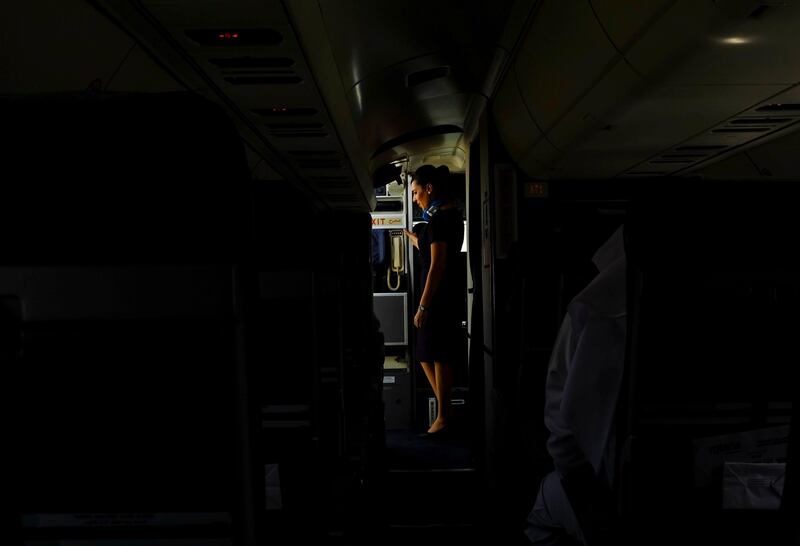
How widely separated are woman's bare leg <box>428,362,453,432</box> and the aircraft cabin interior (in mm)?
1202

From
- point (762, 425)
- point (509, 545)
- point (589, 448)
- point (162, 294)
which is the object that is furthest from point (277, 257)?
point (509, 545)

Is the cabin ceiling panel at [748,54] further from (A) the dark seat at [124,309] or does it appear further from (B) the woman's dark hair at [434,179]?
(B) the woman's dark hair at [434,179]

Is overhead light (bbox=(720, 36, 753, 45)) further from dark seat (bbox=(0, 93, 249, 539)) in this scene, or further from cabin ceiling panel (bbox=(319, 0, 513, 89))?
dark seat (bbox=(0, 93, 249, 539))

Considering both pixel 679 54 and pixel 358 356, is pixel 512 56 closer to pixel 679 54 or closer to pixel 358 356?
pixel 679 54

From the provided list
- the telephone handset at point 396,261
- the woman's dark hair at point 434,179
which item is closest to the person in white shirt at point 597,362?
the woman's dark hair at point 434,179

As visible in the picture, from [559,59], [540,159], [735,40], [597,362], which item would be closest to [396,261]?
[540,159]

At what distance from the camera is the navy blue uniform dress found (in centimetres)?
520

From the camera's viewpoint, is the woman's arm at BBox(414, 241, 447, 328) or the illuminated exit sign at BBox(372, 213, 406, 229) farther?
the illuminated exit sign at BBox(372, 213, 406, 229)

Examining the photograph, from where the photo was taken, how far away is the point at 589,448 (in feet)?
5.34

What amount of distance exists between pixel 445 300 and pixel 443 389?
35.0 inches

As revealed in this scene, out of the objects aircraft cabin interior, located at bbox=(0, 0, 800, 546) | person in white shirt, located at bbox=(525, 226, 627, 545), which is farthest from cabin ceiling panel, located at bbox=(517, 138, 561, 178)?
person in white shirt, located at bbox=(525, 226, 627, 545)

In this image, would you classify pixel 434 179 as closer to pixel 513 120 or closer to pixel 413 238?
pixel 413 238

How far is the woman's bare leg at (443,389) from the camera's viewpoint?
5.46 m

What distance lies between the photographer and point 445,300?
5.44 metres
